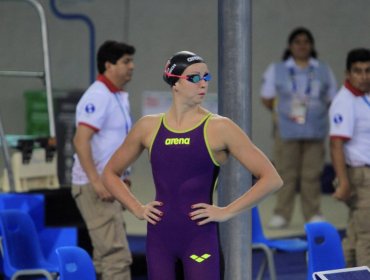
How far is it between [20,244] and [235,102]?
1.99 m

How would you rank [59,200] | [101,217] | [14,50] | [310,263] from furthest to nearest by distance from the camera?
[14,50]
[59,200]
[101,217]
[310,263]

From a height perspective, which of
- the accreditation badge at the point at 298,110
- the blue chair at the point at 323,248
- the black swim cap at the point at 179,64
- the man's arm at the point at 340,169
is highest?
the black swim cap at the point at 179,64

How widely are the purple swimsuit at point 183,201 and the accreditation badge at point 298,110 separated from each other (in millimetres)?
5521

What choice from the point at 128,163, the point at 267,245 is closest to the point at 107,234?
the point at 267,245

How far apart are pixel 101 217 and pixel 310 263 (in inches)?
60.3

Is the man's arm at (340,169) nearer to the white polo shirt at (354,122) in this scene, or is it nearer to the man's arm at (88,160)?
the white polo shirt at (354,122)

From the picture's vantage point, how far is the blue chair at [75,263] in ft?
18.4

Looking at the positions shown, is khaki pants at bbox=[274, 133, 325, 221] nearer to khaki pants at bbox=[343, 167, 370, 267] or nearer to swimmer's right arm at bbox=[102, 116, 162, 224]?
khaki pants at bbox=[343, 167, 370, 267]

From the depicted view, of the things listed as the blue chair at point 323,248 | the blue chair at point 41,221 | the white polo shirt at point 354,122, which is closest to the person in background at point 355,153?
the white polo shirt at point 354,122

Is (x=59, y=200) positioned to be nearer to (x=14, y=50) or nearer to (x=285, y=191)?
(x=285, y=191)

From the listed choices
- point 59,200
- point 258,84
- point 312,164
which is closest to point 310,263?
point 59,200

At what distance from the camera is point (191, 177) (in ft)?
17.1

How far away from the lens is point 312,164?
10.8 m

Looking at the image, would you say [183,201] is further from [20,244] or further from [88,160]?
[20,244]
